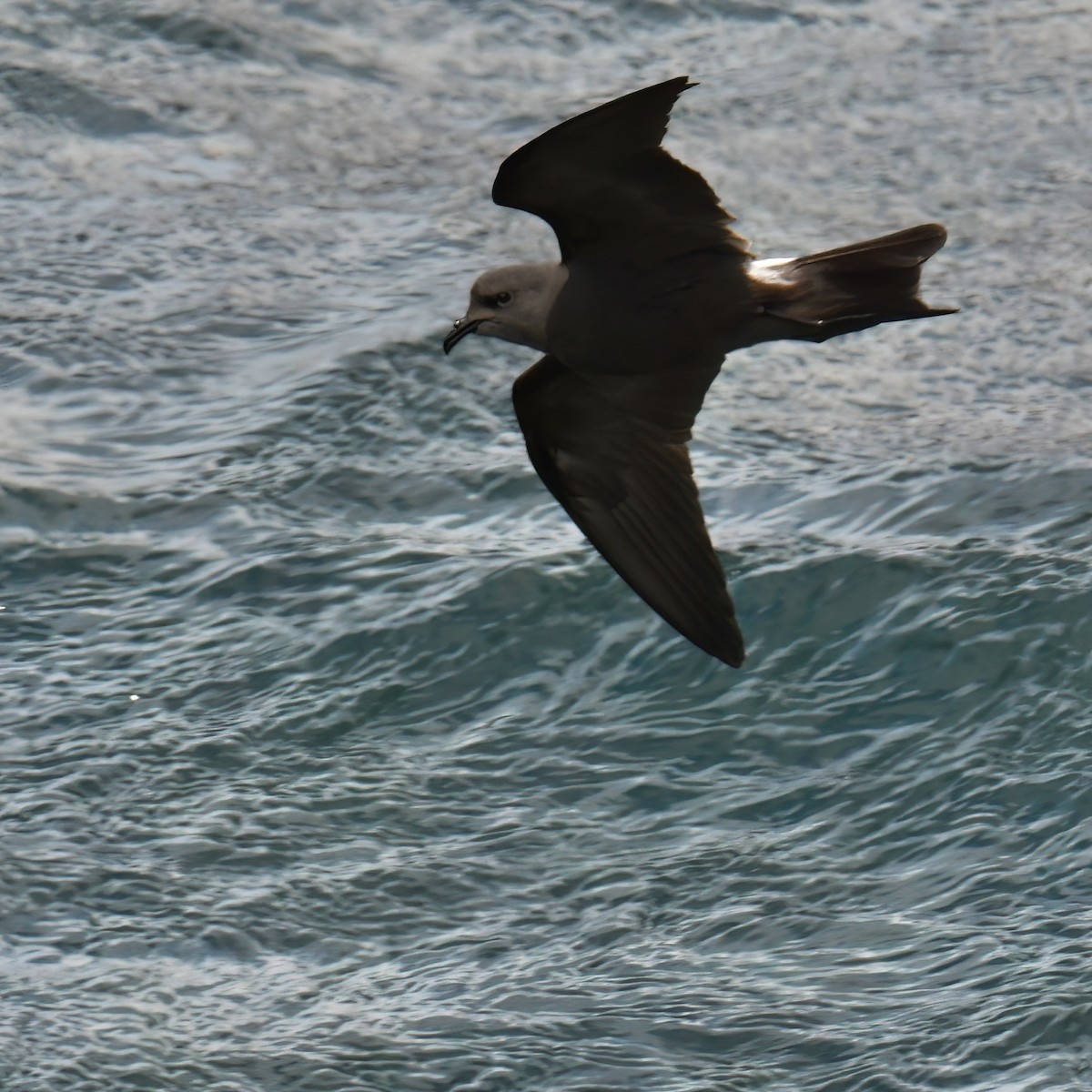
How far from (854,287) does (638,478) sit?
1153 millimetres

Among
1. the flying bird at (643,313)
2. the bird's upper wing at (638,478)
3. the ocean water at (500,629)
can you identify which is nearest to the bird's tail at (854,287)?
the flying bird at (643,313)

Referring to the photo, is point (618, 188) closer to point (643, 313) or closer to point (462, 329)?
point (643, 313)

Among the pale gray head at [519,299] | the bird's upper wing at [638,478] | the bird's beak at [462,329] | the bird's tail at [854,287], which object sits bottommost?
the bird's upper wing at [638,478]

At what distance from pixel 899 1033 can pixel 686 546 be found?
245 cm

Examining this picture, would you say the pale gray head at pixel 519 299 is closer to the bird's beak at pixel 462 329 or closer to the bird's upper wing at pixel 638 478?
the bird's beak at pixel 462 329

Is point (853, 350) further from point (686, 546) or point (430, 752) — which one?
point (686, 546)

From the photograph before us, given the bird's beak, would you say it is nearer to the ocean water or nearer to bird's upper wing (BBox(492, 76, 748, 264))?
bird's upper wing (BBox(492, 76, 748, 264))

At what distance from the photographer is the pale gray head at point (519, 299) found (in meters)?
6.61

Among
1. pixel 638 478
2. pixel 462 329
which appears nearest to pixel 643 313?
pixel 462 329

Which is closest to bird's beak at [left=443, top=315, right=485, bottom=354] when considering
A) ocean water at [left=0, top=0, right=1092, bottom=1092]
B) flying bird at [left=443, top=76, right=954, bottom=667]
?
flying bird at [left=443, top=76, right=954, bottom=667]

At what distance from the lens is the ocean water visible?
9.12 metres

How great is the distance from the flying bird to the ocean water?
2.32 m

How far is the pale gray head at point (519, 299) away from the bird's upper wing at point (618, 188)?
9cm

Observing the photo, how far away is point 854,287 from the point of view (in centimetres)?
634
